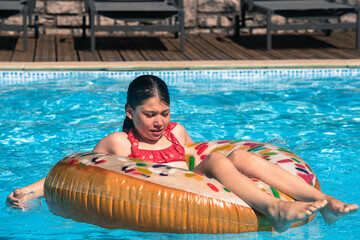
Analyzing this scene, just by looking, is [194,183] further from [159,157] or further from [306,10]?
[306,10]

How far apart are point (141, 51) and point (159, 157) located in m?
5.36

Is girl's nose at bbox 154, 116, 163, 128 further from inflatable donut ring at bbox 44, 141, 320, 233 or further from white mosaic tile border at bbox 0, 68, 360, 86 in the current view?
white mosaic tile border at bbox 0, 68, 360, 86

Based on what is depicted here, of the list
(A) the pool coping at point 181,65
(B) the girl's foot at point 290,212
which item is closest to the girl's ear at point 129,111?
(B) the girl's foot at point 290,212

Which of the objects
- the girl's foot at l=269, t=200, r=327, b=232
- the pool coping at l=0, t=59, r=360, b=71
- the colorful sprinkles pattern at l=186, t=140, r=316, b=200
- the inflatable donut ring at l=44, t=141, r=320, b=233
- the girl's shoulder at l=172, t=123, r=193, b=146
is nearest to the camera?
the girl's foot at l=269, t=200, r=327, b=232

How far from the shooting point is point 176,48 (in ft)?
30.5

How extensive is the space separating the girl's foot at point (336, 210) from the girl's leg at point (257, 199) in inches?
3.6

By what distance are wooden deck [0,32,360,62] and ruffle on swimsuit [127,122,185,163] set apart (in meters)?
4.54

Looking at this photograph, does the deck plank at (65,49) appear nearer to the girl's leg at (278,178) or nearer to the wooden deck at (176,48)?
the wooden deck at (176,48)

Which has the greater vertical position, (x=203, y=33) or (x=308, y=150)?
(x=203, y=33)

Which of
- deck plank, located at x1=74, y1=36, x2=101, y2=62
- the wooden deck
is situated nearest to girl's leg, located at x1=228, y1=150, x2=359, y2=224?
the wooden deck

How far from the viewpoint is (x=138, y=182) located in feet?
10.7

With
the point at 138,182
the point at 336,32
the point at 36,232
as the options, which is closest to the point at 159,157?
the point at 138,182

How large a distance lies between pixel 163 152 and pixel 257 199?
83 centimetres

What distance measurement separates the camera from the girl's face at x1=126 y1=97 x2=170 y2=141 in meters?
3.61
